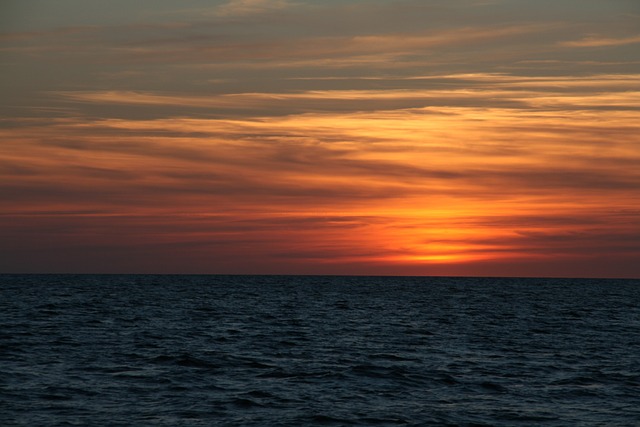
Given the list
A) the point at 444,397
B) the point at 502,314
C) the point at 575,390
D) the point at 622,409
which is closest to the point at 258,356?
the point at 444,397

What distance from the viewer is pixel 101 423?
81.5 feet

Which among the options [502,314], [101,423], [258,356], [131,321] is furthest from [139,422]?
[502,314]

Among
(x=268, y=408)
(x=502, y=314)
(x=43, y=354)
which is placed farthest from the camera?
(x=502, y=314)

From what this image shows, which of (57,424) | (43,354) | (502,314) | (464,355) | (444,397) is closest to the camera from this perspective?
(57,424)

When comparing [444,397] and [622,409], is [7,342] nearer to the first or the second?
[444,397]

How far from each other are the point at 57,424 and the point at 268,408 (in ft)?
21.9

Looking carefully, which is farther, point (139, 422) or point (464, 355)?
point (464, 355)

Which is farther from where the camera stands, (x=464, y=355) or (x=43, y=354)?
(x=464, y=355)

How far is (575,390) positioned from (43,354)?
2325 centimetres

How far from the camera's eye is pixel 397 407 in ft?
92.6

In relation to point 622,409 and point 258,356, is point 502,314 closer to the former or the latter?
point 258,356

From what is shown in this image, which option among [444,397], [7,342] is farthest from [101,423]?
[7,342]

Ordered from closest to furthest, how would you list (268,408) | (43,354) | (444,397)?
(268,408) → (444,397) → (43,354)

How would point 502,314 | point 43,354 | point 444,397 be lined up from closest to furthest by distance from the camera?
point 444,397
point 43,354
point 502,314
